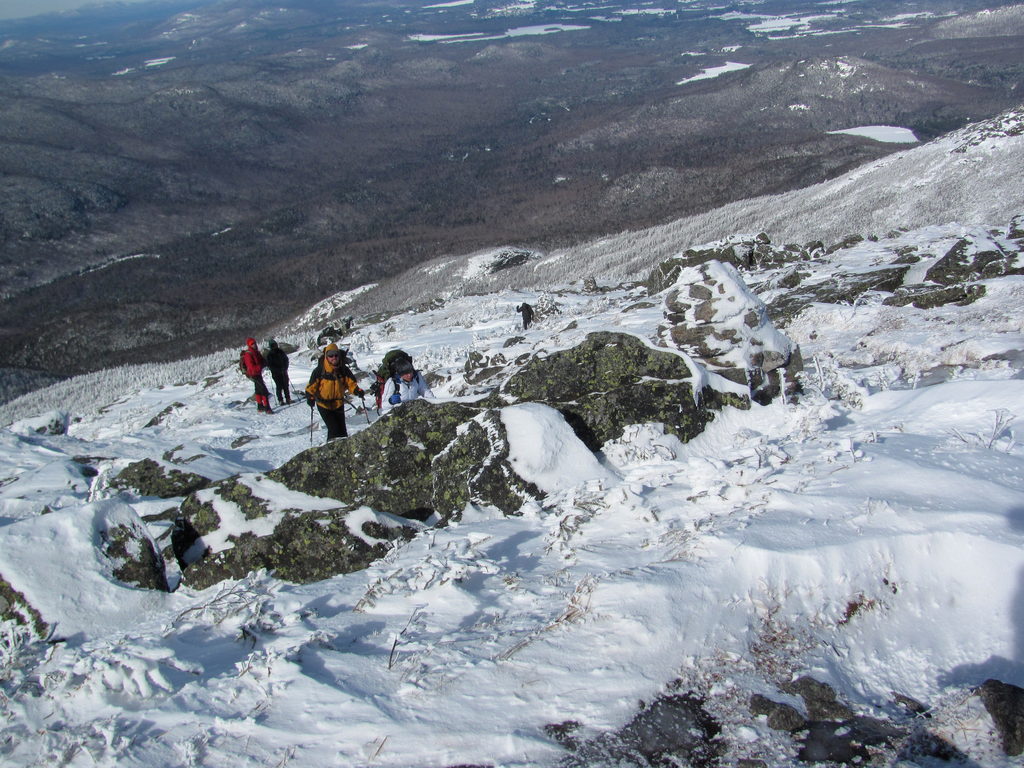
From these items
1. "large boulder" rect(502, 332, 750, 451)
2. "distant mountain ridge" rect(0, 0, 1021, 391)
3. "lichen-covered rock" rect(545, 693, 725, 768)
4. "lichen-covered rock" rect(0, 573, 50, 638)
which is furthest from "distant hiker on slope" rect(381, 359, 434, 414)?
"distant mountain ridge" rect(0, 0, 1021, 391)

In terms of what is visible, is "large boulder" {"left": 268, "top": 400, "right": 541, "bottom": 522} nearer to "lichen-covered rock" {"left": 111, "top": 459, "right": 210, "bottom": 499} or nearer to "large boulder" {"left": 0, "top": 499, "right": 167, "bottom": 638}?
"large boulder" {"left": 0, "top": 499, "right": 167, "bottom": 638}

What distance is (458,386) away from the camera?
462 inches

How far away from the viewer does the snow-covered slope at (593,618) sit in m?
3.01

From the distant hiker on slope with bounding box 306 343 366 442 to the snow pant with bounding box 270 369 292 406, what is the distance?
646 centimetres

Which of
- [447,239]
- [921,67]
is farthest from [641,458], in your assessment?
[921,67]

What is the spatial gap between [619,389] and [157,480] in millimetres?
5965

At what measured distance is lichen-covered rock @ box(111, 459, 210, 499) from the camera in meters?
7.98

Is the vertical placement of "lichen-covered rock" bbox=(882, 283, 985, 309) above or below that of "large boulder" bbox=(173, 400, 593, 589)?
below

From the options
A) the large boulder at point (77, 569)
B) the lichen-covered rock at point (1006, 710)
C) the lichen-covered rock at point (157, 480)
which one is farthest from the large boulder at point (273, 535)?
the lichen-covered rock at point (1006, 710)

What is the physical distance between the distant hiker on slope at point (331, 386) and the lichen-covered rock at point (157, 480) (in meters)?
1.76

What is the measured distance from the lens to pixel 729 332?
8.05 meters

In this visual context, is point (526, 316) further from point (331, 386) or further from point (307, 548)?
point (307, 548)

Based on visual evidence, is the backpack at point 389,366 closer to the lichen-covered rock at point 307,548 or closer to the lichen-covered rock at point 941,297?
the lichen-covered rock at point 307,548

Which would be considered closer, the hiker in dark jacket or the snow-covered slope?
the snow-covered slope
